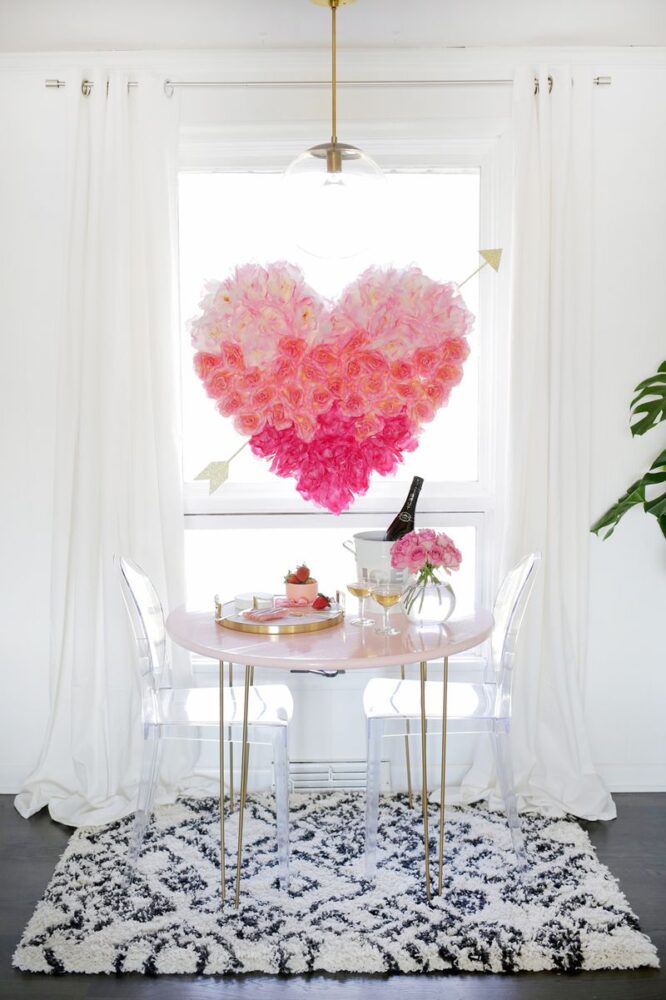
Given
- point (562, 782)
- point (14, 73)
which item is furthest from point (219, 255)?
point (562, 782)

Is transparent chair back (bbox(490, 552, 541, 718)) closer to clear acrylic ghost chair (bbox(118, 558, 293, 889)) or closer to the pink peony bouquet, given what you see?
the pink peony bouquet

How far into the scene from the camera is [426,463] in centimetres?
333

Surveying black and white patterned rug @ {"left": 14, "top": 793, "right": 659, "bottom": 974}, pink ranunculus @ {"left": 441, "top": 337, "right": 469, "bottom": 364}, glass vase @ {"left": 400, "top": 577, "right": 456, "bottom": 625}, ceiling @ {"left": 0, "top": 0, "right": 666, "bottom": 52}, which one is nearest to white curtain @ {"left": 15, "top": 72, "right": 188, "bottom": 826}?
ceiling @ {"left": 0, "top": 0, "right": 666, "bottom": 52}

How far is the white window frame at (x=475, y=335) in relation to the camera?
3164 millimetres

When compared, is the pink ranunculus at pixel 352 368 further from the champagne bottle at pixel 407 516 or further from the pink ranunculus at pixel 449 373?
the champagne bottle at pixel 407 516

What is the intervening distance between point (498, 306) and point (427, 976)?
2064mm

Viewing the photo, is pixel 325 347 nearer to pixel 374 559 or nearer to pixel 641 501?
pixel 374 559

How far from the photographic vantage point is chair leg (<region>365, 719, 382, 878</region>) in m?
2.60

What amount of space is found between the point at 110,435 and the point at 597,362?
1651 millimetres

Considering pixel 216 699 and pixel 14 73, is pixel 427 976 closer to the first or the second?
pixel 216 699

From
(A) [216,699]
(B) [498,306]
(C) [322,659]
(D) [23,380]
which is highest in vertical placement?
(B) [498,306]

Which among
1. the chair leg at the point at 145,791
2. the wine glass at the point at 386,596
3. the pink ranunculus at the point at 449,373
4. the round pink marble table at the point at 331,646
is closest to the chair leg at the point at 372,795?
the round pink marble table at the point at 331,646

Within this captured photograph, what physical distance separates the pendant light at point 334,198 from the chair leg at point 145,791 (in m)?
1.44

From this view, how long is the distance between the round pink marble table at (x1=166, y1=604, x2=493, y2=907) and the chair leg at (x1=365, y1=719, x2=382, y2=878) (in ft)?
0.49
